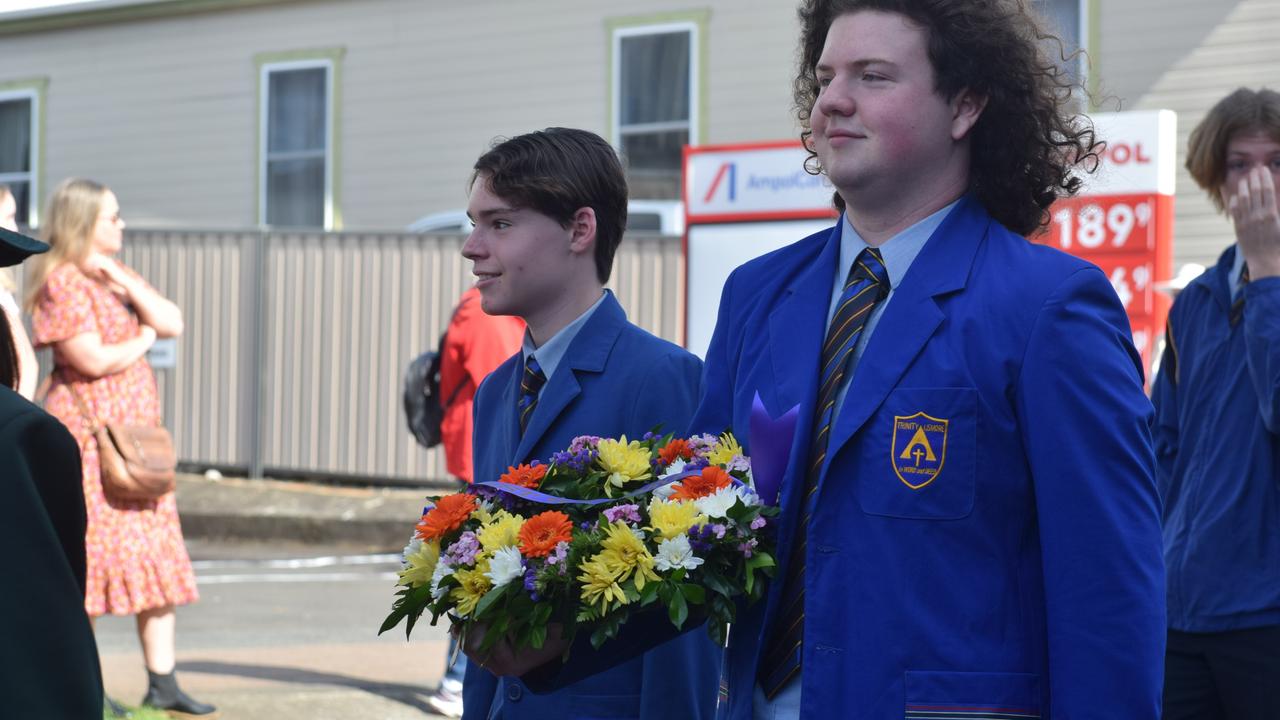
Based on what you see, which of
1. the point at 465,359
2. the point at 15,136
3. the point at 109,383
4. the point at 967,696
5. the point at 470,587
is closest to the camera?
the point at 967,696

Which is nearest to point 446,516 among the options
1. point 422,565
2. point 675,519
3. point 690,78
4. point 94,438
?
point 422,565

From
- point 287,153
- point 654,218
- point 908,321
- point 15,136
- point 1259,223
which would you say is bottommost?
point 908,321

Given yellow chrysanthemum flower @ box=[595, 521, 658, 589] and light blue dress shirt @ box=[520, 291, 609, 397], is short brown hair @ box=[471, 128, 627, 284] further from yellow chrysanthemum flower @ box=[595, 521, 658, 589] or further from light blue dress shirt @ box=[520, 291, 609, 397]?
yellow chrysanthemum flower @ box=[595, 521, 658, 589]

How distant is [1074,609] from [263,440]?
15.4 metres

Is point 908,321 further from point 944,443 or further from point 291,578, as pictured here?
point 291,578

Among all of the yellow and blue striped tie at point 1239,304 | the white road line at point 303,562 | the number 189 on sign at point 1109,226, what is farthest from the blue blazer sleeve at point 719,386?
the white road line at point 303,562

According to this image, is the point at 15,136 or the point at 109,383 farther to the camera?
the point at 15,136

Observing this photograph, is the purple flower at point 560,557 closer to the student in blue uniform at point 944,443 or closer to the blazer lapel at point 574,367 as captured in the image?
the student in blue uniform at point 944,443

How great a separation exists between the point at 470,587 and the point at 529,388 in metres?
1.31

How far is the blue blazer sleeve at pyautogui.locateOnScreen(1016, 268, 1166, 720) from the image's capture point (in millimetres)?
2227

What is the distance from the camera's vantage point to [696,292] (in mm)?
11117

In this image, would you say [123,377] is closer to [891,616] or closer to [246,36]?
[891,616]

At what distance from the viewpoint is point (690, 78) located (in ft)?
58.3

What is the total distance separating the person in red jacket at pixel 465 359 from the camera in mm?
6988
